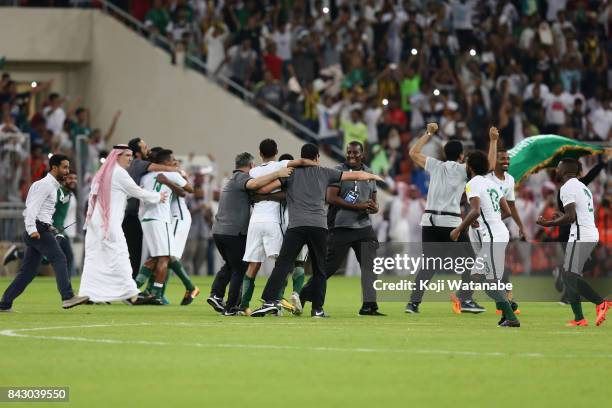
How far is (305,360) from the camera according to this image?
1299cm

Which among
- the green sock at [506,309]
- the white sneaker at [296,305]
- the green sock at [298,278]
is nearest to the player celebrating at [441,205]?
the green sock at [298,278]

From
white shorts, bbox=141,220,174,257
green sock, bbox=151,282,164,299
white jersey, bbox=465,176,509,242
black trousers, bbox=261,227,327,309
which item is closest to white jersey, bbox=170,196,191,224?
white shorts, bbox=141,220,174,257

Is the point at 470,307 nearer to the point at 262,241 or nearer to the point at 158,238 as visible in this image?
the point at 262,241

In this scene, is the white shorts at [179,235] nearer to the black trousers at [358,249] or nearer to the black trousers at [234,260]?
the black trousers at [234,260]

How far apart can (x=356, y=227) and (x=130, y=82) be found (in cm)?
A: 1992

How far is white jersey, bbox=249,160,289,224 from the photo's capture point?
741 inches

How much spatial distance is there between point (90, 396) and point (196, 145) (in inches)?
1081

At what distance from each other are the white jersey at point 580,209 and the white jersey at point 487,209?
32.1 inches

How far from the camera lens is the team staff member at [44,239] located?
19016 millimetres

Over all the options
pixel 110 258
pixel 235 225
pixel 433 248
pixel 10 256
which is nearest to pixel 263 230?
pixel 235 225

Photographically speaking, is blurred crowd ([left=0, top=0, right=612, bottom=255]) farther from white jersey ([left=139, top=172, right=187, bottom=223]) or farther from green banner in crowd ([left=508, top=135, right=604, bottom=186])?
white jersey ([left=139, top=172, right=187, bottom=223])

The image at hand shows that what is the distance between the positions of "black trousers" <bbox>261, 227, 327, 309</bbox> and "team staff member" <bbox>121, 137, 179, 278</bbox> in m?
3.77

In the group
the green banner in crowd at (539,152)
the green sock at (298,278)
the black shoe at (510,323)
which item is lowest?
the black shoe at (510,323)

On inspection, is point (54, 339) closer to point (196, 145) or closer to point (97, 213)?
point (97, 213)
